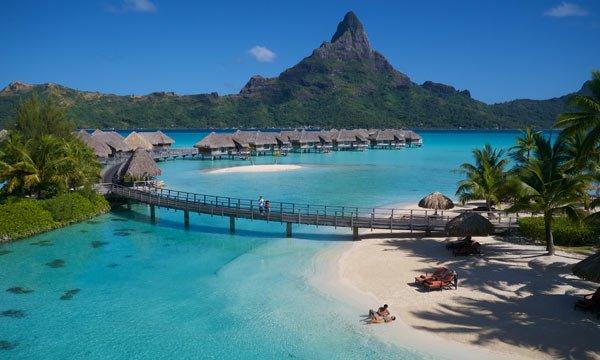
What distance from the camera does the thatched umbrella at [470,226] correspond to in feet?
58.4

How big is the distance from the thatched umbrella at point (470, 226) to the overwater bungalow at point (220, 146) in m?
49.5

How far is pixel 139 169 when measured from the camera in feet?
102

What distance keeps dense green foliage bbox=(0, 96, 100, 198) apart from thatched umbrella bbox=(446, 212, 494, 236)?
20750mm

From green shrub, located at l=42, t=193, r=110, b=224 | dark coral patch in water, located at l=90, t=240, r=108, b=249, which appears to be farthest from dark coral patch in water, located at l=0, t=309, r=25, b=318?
green shrub, located at l=42, t=193, r=110, b=224

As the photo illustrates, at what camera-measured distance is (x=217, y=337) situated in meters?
12.2

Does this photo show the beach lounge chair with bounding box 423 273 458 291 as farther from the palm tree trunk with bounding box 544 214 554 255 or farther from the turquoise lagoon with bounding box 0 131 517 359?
the palm tree trunk with bounding box 544 214 554 255

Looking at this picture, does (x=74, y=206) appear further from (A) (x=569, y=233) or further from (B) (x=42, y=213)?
(A) (x=569, y=233)

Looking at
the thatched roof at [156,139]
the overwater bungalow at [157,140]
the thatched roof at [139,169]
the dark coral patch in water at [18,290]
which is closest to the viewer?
the dark coral patch in water at [18,290]

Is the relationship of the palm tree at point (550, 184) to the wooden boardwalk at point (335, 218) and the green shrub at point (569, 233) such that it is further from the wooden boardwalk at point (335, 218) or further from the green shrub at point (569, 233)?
the wooden boardwalk at point (335, 218)

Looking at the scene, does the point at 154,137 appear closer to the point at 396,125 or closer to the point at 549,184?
the point at 549,184

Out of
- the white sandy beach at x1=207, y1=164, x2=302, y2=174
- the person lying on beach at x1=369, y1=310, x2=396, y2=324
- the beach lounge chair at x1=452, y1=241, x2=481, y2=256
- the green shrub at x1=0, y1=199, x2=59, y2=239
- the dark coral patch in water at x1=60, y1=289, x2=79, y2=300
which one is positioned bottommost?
the dark coral patch in water at x1=60, y1=289, x2=79, y2=300

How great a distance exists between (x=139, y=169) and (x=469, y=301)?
79.0 ft

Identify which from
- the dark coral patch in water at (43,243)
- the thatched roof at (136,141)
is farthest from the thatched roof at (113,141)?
the dark coral patch in water at (43,243)

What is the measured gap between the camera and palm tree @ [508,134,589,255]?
16.0m
